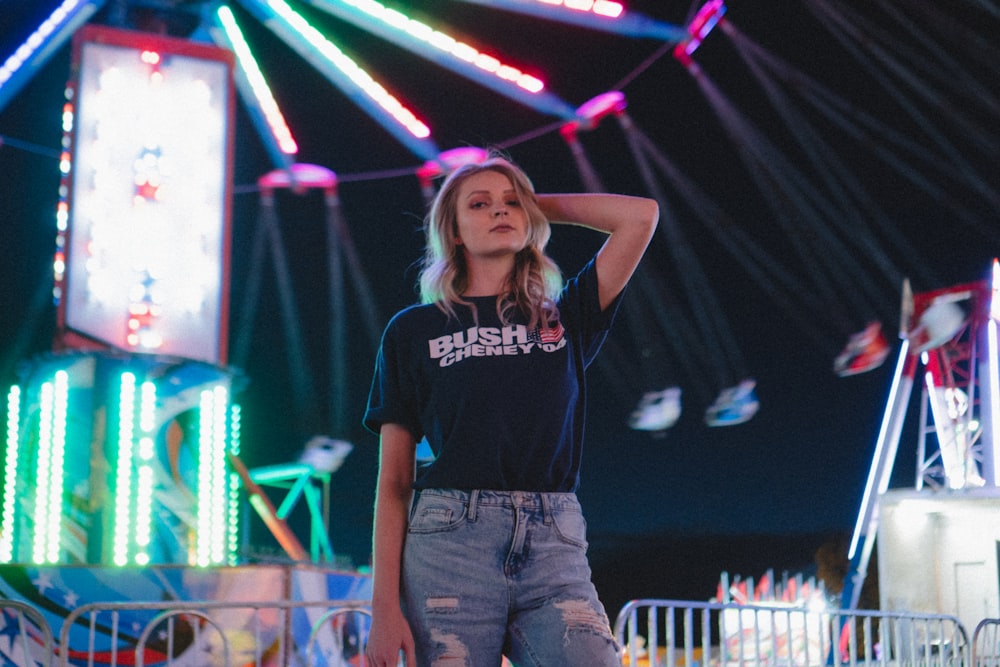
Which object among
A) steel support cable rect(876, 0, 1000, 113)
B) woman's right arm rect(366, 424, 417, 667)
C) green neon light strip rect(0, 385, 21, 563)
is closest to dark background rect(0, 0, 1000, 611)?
steel support cable rect(876, 0, 1000, 113)

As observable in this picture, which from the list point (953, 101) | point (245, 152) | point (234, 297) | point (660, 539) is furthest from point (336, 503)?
point (953, 101)

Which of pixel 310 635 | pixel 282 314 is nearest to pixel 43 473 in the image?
pixel 310 635

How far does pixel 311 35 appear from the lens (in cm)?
1669

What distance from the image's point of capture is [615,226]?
3018mm

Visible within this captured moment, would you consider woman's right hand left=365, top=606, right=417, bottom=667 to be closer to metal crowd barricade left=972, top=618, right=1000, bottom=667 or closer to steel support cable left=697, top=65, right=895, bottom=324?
metal crowd barricade left=972, top=618, right=1000, bottom=667

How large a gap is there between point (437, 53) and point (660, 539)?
103 ft

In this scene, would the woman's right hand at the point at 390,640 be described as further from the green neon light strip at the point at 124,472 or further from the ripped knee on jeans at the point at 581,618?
the green neon light strip at the point at 124,472

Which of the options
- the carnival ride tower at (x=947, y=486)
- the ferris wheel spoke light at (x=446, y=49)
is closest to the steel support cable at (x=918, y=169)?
the carnival ride tower at (x=947, y=486)

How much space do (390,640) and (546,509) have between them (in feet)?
1.59

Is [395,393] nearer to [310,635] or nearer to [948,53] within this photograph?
[310,635]

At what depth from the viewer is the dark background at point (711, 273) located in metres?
30.8

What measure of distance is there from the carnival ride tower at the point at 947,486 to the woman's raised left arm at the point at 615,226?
14.3 meters

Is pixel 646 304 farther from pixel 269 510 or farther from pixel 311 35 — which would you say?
pixel 311 35

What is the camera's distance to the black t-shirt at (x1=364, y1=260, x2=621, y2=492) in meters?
2.73
